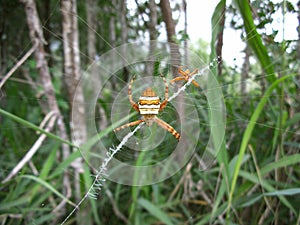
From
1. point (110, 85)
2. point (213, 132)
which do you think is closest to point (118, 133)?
point (213, 132)

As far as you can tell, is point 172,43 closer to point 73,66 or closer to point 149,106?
point 149,106

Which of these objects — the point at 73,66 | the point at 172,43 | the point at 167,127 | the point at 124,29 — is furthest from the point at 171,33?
the point at 124,29

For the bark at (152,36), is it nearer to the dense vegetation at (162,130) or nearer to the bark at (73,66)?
the dense vegetation at (162,130)

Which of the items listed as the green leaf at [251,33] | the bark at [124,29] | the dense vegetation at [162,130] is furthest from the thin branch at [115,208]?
the green leaf at [251,33]

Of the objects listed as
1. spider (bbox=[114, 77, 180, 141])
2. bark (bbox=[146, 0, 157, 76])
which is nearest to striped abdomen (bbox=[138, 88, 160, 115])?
spider (bbox=[114, 77, 180, 141])

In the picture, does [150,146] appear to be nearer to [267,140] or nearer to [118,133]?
[118,133]

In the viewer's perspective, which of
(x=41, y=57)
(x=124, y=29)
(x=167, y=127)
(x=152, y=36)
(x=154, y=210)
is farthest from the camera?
(x=124, y=29)
